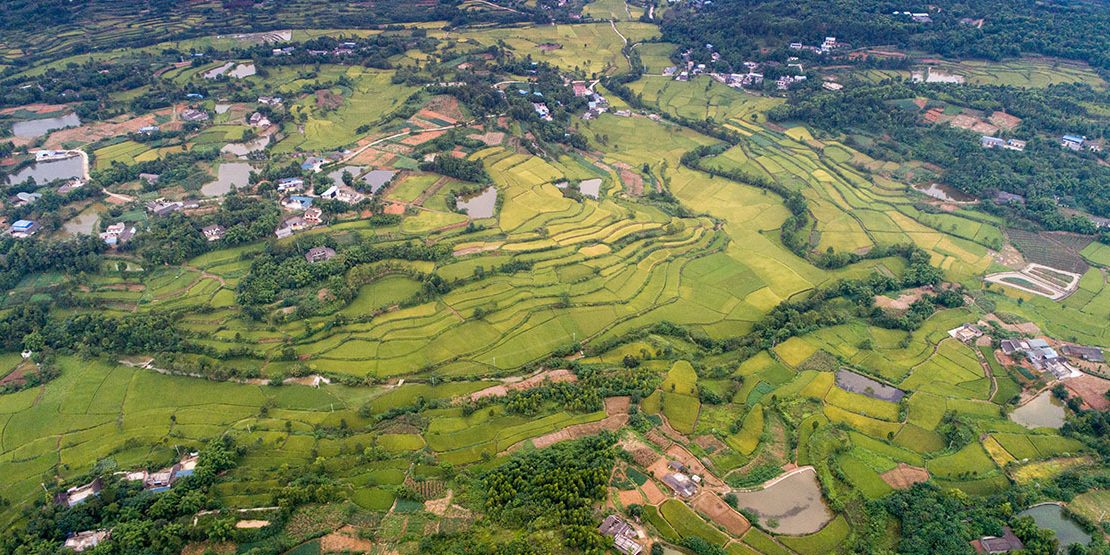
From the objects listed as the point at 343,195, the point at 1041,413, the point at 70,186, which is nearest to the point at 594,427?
the point at 1041,413

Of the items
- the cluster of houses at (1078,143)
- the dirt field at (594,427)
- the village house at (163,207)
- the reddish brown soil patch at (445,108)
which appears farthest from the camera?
the reddish brown soil patch at (445,108)

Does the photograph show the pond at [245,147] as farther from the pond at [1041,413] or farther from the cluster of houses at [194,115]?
the pond at [1041,413]

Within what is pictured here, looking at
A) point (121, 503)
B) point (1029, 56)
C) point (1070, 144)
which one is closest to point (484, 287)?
point (121, 503)

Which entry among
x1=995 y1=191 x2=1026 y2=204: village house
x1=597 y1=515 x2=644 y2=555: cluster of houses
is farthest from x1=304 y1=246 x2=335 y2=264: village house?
x1=995 y1=191 x2=1026 y2=204: village house

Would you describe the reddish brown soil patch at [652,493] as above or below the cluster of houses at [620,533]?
below

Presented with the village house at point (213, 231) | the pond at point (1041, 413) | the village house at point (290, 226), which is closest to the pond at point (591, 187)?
the village house at point (290, 226)

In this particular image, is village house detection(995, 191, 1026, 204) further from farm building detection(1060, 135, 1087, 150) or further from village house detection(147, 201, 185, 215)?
village house detection(147, 201, 185, 215)

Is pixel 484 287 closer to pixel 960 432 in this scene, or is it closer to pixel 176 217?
pixel 176 217
